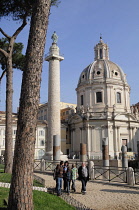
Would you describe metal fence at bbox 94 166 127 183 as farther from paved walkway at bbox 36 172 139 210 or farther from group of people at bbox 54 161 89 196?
group of people at bbox 54 161 89 196

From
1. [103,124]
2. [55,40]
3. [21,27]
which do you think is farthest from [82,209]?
[103,124]

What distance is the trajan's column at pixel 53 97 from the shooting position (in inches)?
989

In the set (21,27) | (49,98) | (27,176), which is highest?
(21,27)

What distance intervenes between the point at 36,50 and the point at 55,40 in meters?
23.5

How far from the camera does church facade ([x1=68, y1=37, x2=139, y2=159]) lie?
132ft

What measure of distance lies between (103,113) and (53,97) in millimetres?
16915

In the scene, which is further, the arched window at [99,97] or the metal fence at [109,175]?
the arched window at [99,97]

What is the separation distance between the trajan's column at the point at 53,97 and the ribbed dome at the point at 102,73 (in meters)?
17.3

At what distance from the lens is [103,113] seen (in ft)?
134

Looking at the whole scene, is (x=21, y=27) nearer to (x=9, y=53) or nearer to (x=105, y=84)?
(x=9, y=53)

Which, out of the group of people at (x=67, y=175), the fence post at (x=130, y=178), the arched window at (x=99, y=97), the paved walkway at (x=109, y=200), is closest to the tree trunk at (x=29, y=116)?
the paved walkway at (x=109, y=200)

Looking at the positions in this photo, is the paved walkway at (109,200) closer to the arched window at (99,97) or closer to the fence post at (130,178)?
the fence post at (130,178)

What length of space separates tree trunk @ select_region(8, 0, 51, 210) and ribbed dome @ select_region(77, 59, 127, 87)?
122 feet

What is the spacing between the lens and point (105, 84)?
42.7 metres
